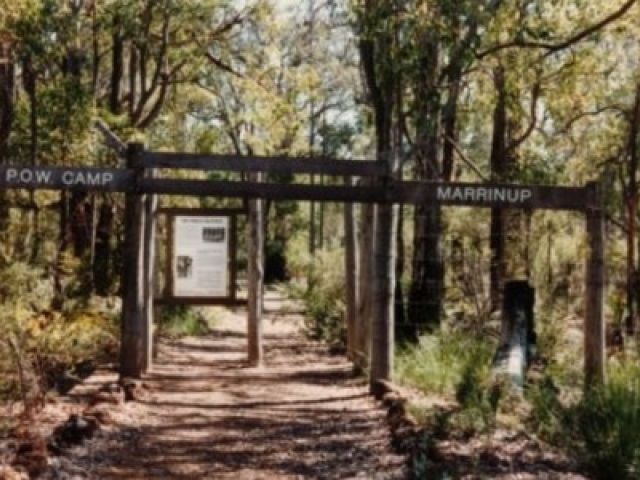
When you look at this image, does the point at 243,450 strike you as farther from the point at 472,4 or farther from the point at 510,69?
the point at 510,69

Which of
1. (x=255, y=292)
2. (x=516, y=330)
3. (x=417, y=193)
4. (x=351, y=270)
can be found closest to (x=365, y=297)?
(x=351, y=270)

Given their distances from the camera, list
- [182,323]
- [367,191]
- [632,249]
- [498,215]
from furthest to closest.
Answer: [182,323]
[632,249]
[498,215]
[367,191]

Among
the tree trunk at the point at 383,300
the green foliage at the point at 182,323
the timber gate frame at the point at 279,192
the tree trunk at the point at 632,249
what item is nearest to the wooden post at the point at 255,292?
the timber gate frame at the point at 279,192

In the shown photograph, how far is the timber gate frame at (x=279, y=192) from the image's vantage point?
10.1 metres

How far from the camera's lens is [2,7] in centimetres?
1083

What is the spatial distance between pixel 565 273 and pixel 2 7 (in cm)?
898

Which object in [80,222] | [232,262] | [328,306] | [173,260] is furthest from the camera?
[328,306]

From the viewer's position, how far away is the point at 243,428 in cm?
939

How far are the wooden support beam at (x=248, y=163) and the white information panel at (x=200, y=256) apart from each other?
2.03 m

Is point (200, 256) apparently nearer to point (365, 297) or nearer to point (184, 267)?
point (184, 267)

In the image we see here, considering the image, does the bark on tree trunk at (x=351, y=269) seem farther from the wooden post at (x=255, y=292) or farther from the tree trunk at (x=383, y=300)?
the tree trunk at (x=383, y=300)

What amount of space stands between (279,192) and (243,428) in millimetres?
2479

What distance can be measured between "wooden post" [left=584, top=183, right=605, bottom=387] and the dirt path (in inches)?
82.6

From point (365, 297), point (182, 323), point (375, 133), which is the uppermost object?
point (375, 133)
